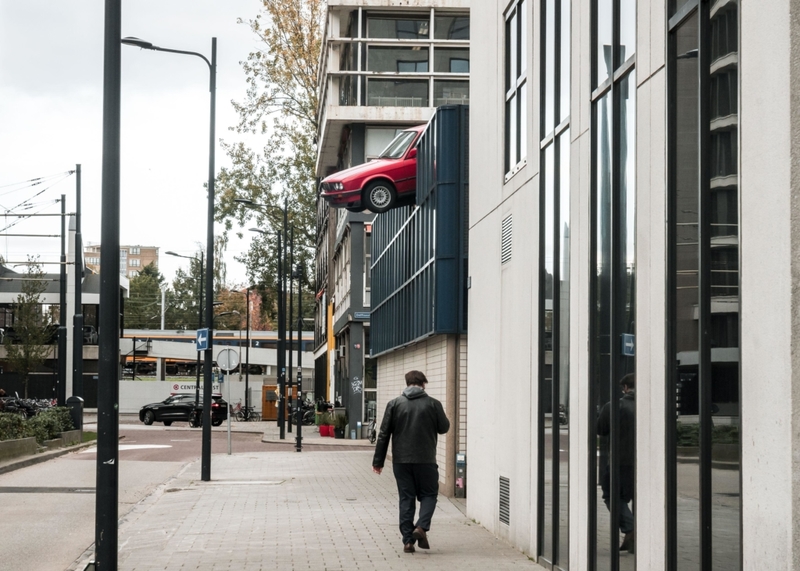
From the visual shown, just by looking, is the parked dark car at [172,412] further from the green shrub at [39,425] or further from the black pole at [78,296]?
the green shrub at [39,425]

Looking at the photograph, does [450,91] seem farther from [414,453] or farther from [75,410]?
[414,453]

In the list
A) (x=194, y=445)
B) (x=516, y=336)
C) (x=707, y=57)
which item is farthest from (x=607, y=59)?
(x=194, y=445)

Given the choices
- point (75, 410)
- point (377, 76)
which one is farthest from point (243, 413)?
point (75, 410)

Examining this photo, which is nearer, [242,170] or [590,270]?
[590,270]

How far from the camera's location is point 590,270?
8.61m

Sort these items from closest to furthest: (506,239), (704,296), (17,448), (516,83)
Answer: (704,296), (516,83), (506,239), (17,448)

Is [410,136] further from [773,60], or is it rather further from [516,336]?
[773,60]

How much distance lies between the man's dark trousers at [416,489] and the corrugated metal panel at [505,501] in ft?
3.30

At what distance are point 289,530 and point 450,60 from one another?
3163 cm

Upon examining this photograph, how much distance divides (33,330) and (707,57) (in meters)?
56.6

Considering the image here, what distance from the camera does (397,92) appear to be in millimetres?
41969

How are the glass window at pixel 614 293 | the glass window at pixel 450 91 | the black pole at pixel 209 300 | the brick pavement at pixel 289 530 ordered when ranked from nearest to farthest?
the glass window at pixel 614 293, the brick pavement at pixel 289 530, the black pole at pixel 209 300, the glass window at pixel 450 91

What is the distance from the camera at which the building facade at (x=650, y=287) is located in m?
5.09

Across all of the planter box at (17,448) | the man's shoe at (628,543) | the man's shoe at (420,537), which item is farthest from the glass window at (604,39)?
the planter box at (17,448)
